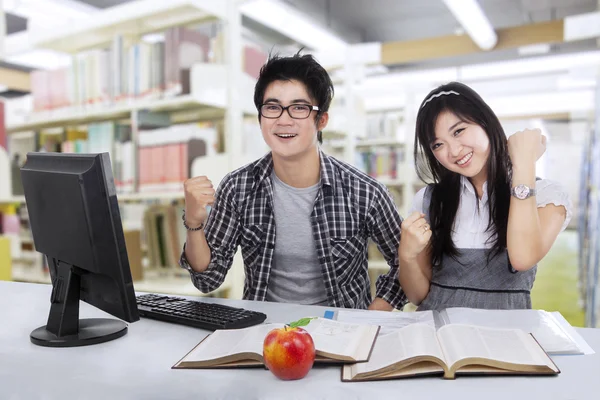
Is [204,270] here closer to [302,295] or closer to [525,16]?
[302,295]

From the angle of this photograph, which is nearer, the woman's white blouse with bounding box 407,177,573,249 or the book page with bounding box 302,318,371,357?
the book page with bounding box 302,318,371,357

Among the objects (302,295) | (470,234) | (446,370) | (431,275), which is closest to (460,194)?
(470,234)

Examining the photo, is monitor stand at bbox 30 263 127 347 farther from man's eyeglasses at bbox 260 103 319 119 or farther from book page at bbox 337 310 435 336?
man's eyeglasses at bbox 260 103 319 119

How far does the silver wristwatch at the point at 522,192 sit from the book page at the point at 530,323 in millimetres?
282

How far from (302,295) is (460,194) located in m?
0.58

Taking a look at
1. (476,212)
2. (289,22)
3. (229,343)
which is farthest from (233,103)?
(289,22)

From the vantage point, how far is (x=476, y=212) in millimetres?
1448

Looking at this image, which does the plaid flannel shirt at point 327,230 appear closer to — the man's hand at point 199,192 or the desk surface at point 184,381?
the man's hand at point 199,192

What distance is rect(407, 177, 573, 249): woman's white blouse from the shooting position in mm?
1357

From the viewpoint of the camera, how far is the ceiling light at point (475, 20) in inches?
154

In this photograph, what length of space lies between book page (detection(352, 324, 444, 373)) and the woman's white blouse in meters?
0.54

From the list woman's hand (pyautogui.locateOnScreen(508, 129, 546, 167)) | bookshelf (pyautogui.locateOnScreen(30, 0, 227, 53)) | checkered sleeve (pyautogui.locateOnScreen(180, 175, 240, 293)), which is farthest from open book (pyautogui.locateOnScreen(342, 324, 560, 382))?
bookshelf (pyautogui.locateOnScreen(30, 0, 227, 53))

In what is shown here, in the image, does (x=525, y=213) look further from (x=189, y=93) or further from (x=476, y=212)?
(x=189, y=93)

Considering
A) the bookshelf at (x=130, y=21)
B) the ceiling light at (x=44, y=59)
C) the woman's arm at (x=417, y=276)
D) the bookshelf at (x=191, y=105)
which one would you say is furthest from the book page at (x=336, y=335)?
the ceiling light at (x=44, y=59)
